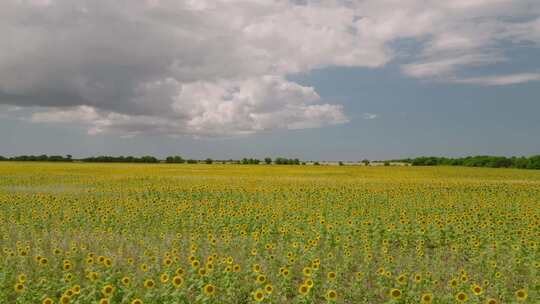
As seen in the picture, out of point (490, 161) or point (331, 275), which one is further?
point (490, 161)

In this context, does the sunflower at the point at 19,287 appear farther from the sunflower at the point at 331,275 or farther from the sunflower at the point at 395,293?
the sunflower at the point at 395,293

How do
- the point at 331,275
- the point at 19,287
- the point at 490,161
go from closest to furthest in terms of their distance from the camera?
the point at 19,287, the point at 331,275, the point at 490,161

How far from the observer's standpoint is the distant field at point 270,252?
7.29 metres

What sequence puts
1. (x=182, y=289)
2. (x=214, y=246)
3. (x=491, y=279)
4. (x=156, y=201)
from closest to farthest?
(x=182, y=289) < (x=491, y=279) < (x=214, y=246) < (x=156, y=201)

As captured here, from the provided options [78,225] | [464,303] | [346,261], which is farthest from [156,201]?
[464,303]

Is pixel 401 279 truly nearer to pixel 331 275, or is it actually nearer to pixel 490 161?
pixel 331 275

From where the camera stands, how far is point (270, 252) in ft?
35.3

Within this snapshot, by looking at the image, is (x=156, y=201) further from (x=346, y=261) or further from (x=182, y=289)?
(x=182, y=289)

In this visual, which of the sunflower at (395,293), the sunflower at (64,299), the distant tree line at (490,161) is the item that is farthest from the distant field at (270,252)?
the distant tree line at (490,161)

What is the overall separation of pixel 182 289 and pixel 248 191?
17223mm

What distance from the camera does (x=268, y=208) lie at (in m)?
16.9

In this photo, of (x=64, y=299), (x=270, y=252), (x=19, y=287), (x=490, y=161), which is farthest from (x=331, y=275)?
(x=490, y=161)

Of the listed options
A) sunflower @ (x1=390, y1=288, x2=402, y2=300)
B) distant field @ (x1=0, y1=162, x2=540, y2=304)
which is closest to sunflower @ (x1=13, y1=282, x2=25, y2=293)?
distant field @ (x1=0, y1=162, x2=540, y2=304)

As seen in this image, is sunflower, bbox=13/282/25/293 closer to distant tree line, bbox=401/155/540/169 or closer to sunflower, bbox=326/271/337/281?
sunflower, bbox=326/271/337/281
